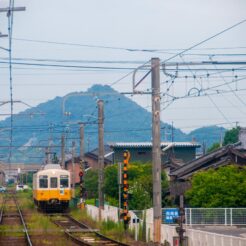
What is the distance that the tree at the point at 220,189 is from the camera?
33250 mm

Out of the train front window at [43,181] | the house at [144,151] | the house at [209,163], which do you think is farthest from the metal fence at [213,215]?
the house at [144,151]

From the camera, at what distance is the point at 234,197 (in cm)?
3403

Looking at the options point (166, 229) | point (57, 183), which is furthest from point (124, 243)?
point (57, 183)

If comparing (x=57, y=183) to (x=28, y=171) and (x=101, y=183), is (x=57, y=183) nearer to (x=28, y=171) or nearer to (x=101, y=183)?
(x=101, y=183)

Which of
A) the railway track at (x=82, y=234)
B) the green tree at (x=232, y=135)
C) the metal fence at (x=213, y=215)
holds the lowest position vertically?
the railway track at (x=82, y=234)

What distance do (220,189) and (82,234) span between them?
7918mm

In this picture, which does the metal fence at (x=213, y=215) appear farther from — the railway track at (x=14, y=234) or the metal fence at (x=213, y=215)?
the railway track at (x=14, y=234)

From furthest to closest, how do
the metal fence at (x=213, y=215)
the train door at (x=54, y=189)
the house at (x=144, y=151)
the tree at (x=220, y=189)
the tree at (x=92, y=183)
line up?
1. the house at (x=144, y=151)
2. the tree at (x=92, y=183)
3. the train door at (x=54, y=189)
4. the tree at (x=220, y=189)
5. the metal fence at (x=213, y=215)

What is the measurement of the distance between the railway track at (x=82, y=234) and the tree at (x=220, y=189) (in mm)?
5506

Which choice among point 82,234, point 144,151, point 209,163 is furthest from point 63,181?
point 144,151

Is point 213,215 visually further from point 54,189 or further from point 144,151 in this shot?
point 144,151

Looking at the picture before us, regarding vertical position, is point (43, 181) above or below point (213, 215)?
above

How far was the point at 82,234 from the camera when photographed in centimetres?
2845

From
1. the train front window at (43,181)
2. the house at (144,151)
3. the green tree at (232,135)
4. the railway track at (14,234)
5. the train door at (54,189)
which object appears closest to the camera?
the railway track at (14,234)
